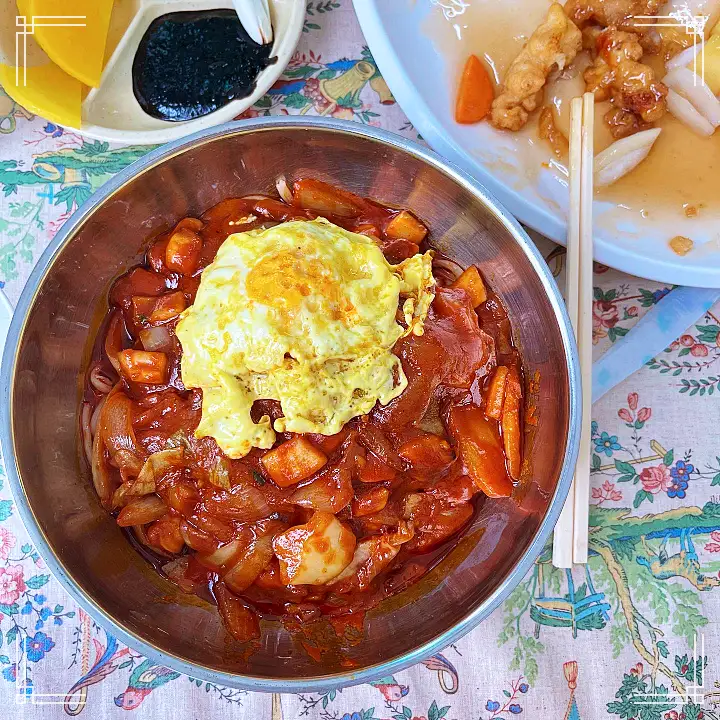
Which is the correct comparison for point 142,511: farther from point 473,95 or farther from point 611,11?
point 611,11

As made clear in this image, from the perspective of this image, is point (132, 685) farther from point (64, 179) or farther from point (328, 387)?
point (64, 179)

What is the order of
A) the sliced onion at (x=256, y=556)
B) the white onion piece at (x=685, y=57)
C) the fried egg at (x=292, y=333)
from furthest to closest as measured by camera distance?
the white onion piece at (x=685, y=57) → the sliced onion at (x=256, y=556) → the fried egg at (x=292, y=333)

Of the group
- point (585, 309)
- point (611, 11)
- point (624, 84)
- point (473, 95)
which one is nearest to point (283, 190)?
point (473, 95)

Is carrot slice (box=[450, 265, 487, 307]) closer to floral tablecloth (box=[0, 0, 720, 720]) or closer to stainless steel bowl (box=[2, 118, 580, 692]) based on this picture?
stainless steel bowl (box=[2, 118, 580, 692])

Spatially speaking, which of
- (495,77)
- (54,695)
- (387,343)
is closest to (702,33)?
(495,77)

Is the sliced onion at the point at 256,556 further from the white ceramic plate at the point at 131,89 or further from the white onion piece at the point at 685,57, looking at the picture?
the white onion piece at the point at 685,57

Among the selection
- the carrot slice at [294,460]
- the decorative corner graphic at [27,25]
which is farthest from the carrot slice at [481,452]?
the decorative corner graphic at [27,25]

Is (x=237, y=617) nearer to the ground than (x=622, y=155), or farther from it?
nearer to the ground
